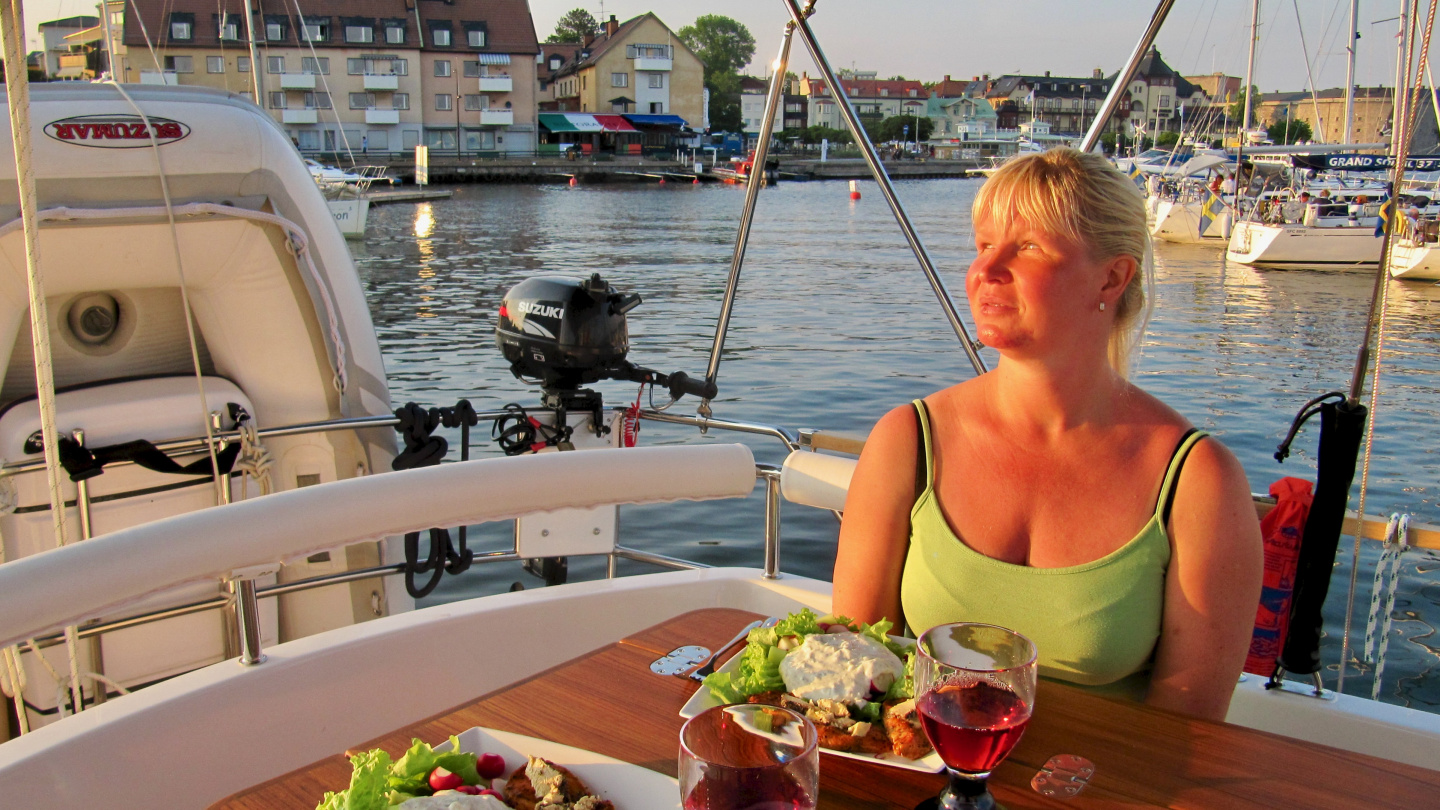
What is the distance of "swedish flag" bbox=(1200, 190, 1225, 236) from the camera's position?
25.9 meters

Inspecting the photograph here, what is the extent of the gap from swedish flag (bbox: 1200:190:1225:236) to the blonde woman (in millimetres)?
27027

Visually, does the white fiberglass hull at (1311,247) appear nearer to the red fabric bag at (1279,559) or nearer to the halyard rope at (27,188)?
the red fabric bag at (1279,559)

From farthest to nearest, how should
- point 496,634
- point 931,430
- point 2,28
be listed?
point 496,634
point 931,430
point 2,28

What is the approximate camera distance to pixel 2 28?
144 cm

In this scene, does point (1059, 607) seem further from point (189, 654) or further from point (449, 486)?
point (189, 654)

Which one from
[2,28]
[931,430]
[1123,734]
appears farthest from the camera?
[931,430]

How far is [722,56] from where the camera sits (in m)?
82.9

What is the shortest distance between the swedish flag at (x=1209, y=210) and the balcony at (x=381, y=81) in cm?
3661

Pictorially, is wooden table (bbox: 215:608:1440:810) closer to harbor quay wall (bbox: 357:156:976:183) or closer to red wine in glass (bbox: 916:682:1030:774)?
red wine in glass (bbox: 916:682:1030:774)

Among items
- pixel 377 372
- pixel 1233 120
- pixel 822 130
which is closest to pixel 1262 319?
pixel 377 372

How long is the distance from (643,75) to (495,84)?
41.2 feet

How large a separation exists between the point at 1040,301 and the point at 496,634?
4.01ft

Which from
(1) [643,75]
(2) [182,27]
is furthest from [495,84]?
(2) [182,27]

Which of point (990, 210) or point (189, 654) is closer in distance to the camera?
point (990, 210)
